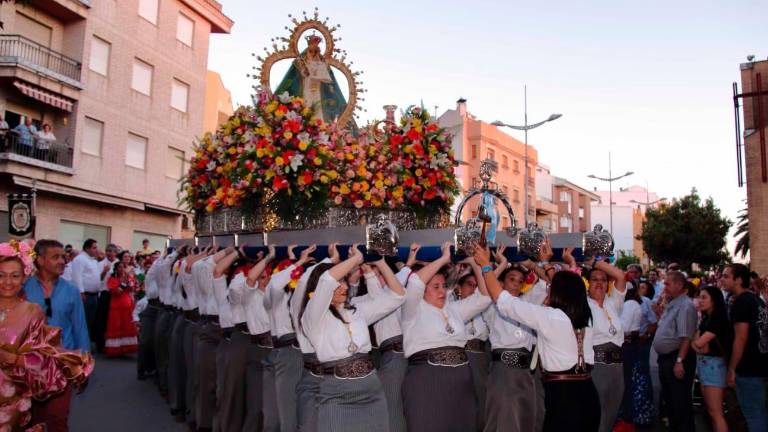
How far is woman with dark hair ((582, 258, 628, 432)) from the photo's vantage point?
5.71 metres

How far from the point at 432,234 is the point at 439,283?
1.21 m

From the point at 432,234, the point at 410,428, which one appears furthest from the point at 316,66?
the point at 410,428

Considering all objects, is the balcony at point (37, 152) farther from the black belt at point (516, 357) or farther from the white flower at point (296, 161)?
the black belt at point (516, 357)

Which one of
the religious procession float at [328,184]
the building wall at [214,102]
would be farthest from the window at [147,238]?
the religious procession float at [328,184]

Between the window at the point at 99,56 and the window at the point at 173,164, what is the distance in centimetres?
388

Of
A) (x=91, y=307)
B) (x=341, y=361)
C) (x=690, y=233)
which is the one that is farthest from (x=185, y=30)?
(x=690, y=233)

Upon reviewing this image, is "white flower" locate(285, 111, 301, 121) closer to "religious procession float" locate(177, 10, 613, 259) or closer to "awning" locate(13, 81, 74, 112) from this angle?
"religious procession float" locate(177, 10, 613, 259)

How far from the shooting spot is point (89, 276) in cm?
1288

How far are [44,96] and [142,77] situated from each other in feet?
13.6

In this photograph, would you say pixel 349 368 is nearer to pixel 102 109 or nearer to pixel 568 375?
pixel 568 375

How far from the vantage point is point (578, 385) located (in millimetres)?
4348

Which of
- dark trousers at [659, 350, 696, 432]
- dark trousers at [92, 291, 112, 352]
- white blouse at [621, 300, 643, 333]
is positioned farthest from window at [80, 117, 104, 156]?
dark trousers at [659, 350, 696, 432]

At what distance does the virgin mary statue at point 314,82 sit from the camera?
930cm

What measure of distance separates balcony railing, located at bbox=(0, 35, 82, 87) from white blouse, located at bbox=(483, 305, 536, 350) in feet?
57.2
